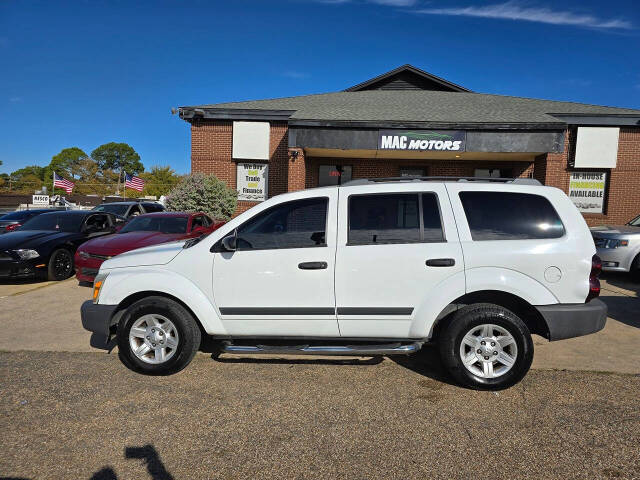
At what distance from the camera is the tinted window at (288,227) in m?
3.71

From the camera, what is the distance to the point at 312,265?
3.59 meters

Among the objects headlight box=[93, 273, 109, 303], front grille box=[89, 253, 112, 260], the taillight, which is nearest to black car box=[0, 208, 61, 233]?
front grille box=[89, 253, 112, 260]

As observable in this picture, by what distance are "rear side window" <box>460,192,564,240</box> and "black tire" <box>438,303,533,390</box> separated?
69 centimetres

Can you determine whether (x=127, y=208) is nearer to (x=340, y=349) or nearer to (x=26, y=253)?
(x=26, y=253)

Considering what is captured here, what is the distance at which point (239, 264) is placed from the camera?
145 inches

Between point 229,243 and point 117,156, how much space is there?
13136 cm

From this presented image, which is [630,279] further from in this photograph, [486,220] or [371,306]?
[371,306]

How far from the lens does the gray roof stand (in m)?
12.5

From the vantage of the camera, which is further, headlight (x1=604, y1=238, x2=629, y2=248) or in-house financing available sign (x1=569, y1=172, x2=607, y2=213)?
in-house financing available sign (x1=569, y1=172, x2=607, y2=213)

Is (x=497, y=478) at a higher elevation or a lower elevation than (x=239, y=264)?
lower

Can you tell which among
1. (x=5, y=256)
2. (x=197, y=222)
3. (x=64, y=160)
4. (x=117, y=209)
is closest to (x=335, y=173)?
(x=197, y=222)

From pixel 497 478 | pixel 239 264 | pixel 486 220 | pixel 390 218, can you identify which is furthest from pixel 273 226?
pixel 497 478

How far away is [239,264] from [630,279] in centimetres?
912

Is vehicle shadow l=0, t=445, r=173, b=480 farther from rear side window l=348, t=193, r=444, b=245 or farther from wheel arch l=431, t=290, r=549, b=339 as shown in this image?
wheel arch l=431, t=290, r=549, b=339
